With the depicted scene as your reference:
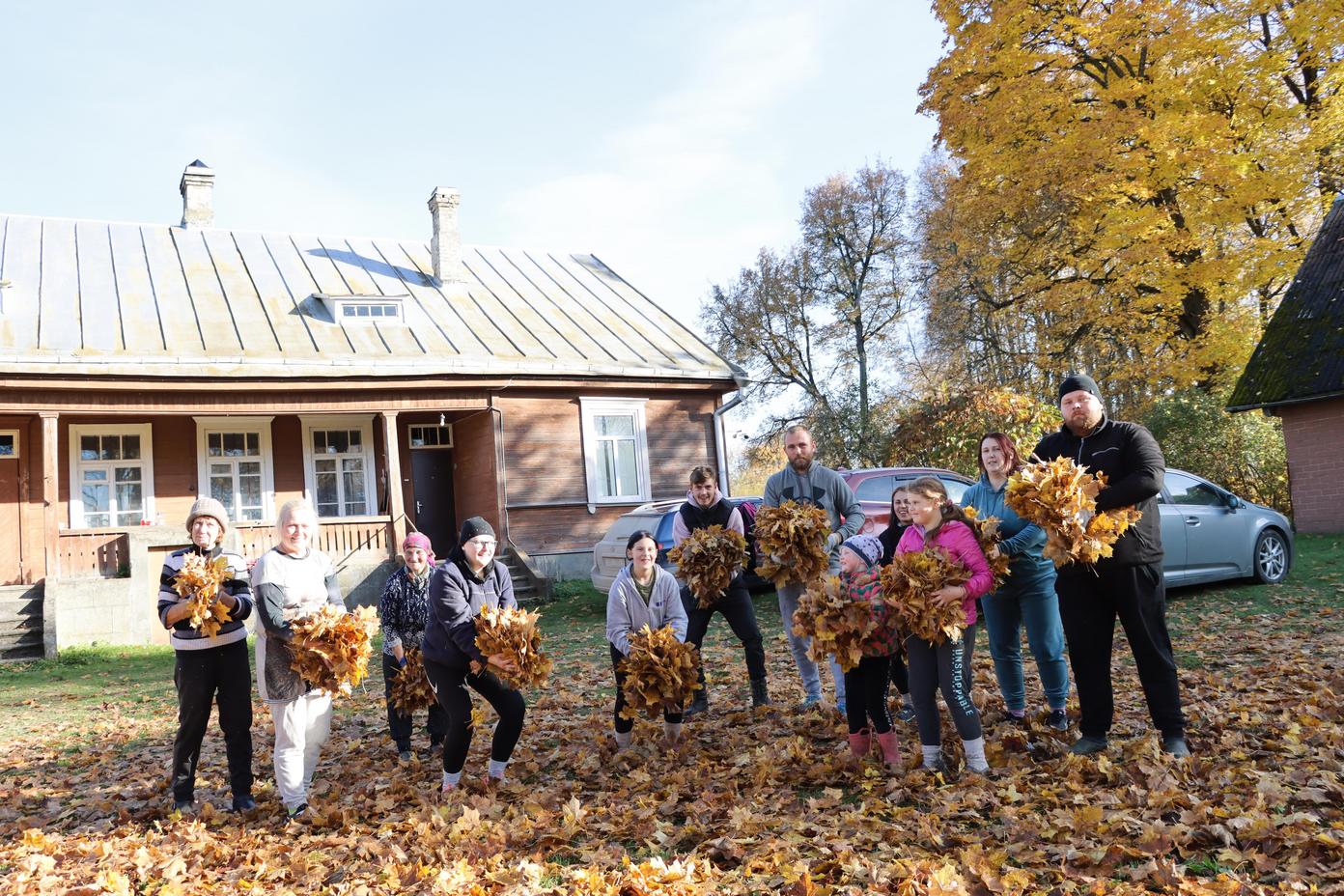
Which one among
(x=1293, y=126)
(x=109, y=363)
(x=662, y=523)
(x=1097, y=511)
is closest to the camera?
(x=1097, y=511)

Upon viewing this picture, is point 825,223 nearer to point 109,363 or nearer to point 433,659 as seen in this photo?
point 109,363

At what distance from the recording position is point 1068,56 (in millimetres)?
19078

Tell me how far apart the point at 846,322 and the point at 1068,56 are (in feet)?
54.3

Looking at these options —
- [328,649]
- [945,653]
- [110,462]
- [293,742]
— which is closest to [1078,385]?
[945,653]

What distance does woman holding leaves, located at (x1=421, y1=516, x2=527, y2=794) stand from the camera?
17.9 ft

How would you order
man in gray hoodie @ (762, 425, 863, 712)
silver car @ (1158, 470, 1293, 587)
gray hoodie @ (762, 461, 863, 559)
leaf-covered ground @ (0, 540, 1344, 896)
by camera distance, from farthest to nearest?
silver car @ (1158, 470, 1293, 587) → gray hoodie @ (762, 461, 863, 559) → man in gray hoodie @ (762, 425, 863, 712) → leaf-covered ground @ (0, 540, 1344, 896)

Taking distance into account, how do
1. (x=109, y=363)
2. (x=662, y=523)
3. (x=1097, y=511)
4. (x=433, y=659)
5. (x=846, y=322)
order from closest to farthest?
(x=1097, y=511) < (x=433, y=659) < (x=662, y=523) < (x=109, y=363) < (x=846, y=322)

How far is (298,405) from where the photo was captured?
16688 mm

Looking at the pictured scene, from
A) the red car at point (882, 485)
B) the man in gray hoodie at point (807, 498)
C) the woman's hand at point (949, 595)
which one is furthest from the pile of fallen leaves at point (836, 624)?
the red car at point (882, 485)

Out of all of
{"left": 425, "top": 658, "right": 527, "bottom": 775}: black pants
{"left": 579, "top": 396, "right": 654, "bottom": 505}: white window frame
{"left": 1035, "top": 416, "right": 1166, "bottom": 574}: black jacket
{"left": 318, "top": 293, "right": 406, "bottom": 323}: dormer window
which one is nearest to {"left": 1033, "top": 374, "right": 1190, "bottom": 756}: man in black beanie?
{"left": 1035, "top": 416, "right": 1166, "bottom": 574}: black jacket

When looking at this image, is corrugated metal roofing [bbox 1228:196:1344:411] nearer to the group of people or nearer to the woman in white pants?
the group of people

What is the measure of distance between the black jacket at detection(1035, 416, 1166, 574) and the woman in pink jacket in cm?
56

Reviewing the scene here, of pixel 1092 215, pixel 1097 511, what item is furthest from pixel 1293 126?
pixel 1097 511

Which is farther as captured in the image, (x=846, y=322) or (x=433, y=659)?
(x=846, y=322)
